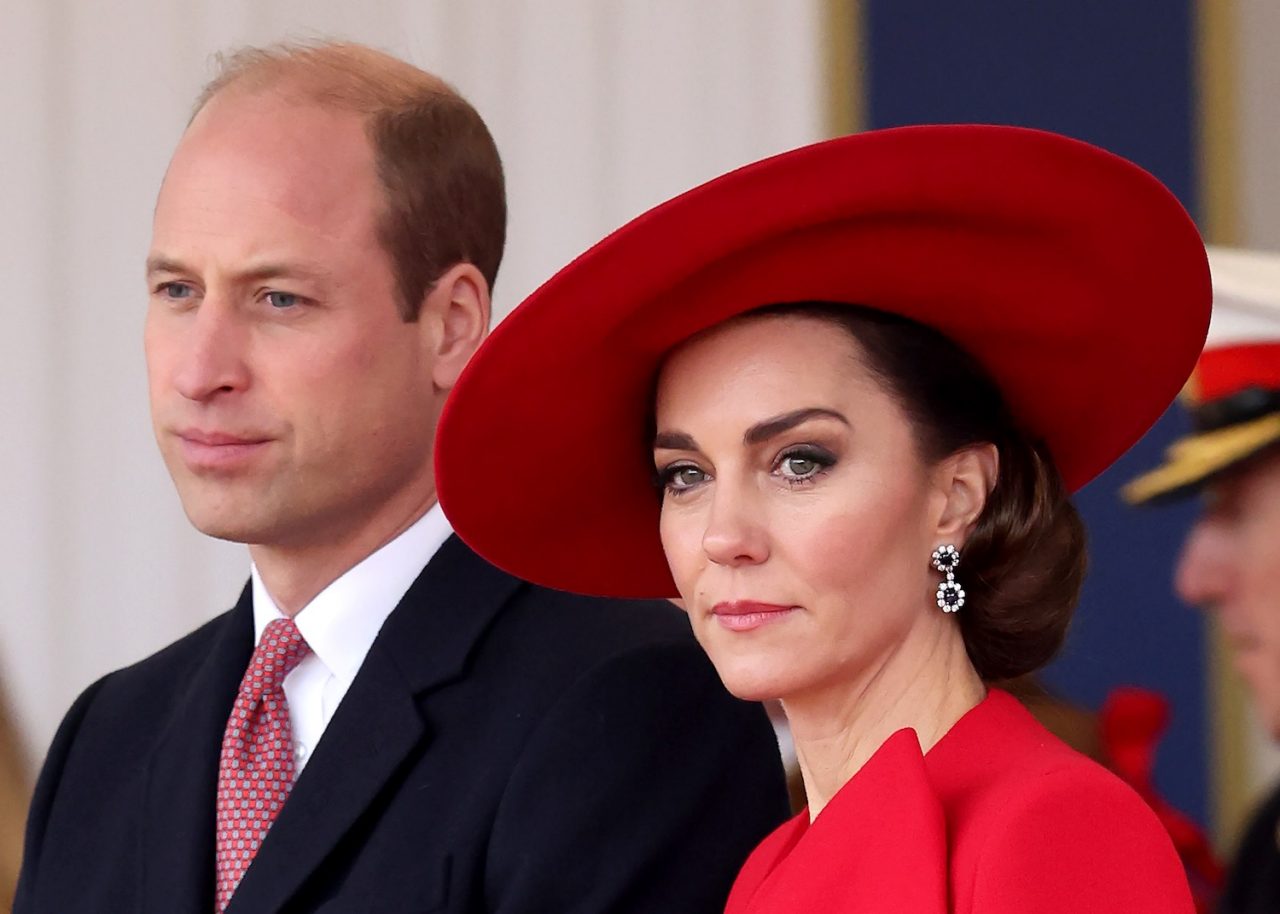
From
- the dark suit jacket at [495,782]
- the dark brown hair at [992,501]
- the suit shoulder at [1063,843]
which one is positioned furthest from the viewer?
the dark suit jacket at [495,782]

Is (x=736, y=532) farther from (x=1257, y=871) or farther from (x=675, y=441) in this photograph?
(x=1257, y=871)

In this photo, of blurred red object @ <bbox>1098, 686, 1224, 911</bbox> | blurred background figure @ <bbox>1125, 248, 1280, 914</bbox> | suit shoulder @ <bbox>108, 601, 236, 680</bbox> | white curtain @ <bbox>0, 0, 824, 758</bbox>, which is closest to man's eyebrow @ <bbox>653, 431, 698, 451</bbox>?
suit shoulder @ <bbox>108, 601, 236, 680</bbox>

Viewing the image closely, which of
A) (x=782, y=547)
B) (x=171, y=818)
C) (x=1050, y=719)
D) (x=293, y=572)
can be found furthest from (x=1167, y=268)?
(x=1050, y=719)

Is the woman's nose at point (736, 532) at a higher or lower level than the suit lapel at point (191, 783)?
higher

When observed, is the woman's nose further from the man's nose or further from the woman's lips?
the man's nose

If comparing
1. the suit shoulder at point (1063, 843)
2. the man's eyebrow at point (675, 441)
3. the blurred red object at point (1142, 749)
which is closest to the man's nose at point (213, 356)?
the man's eyebrow at point (675, 441)

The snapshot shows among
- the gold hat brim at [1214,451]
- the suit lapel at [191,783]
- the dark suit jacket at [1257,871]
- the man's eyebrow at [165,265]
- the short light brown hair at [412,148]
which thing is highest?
the short light brown hair at [412,148]

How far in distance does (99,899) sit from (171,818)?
0.11 meters

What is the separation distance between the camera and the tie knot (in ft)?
6.42

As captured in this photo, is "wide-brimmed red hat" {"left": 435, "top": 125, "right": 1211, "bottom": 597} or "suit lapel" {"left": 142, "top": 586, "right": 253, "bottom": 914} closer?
"wide-brimmed red hat" {"left": 435, "top": 125, "right": 1211, "bottom": 597}

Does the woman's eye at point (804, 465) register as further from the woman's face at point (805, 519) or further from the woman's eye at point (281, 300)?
the woman's eye at point (281, 300)

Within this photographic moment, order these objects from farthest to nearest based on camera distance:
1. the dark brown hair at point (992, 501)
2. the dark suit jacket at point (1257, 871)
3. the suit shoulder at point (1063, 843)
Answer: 1. the dark suit jacket at point (1257, 871)
2. the dark brown hair at point (992, 501)
3. the suit shoulder at point (1063, 843)

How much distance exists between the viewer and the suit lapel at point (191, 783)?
6.24ft

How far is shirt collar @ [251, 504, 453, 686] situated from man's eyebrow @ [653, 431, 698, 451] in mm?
388
